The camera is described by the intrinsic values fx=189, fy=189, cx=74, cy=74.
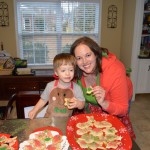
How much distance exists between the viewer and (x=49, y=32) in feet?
11.8

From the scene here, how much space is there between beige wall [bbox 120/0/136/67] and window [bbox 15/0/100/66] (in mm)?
505

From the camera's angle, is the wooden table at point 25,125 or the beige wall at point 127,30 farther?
Result: the beige wall at point 127,30

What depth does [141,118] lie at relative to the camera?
3010mm

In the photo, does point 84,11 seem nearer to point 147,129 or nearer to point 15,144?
point 147,129

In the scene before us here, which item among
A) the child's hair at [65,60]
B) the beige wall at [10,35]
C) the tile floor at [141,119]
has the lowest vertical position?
the tile floor at [141,119]

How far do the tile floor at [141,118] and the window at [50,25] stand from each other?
45.2 inches

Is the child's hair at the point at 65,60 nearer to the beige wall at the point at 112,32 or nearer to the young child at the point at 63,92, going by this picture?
the young child at the point at 63,92

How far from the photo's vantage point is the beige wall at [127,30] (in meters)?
3.28

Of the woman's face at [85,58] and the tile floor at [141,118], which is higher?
the woman's face at [85,58]

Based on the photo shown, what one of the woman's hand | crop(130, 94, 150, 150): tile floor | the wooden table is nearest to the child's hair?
the woman's hand

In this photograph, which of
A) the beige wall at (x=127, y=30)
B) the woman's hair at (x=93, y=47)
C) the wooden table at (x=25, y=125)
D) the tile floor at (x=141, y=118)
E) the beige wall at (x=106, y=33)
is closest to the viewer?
the wooden table at (x=25, y=125)

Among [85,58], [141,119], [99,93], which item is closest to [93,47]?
[85,58]

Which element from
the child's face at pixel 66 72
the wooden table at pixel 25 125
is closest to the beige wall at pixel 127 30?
the child's face at pixel 66 72

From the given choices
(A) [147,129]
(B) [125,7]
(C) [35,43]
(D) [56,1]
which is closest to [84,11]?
(D) [56,1]
